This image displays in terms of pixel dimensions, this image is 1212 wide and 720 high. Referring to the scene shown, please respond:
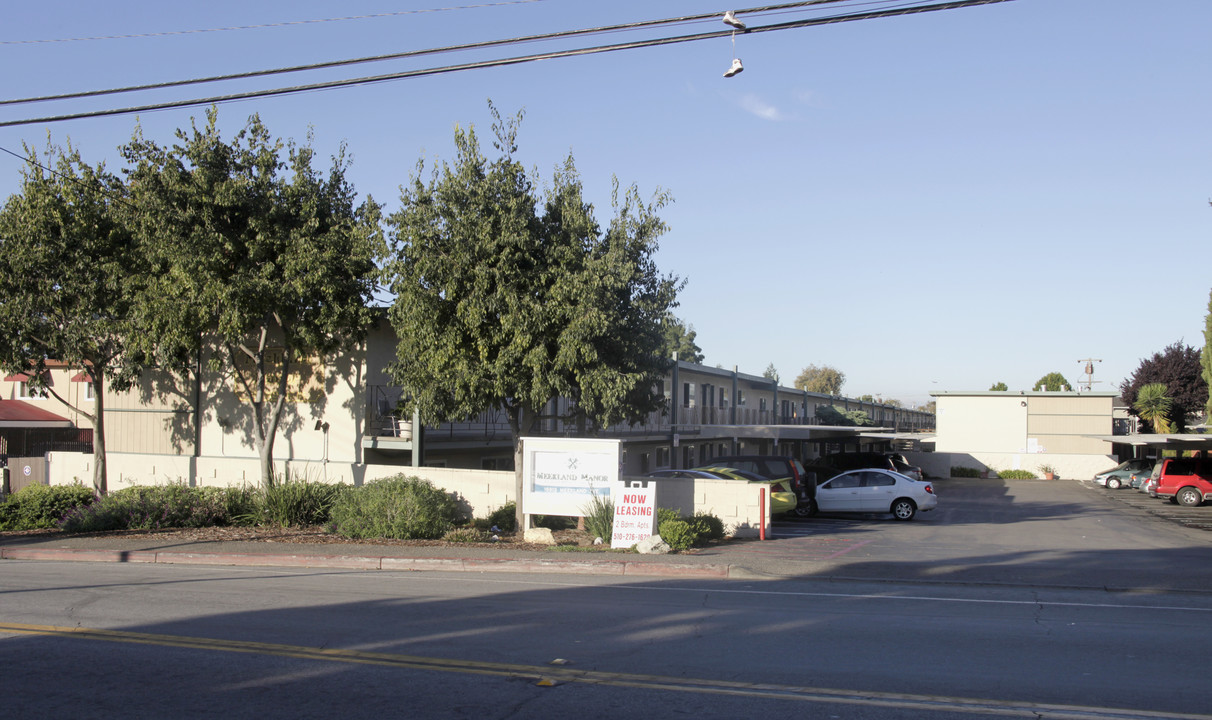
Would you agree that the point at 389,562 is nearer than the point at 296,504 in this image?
Yes

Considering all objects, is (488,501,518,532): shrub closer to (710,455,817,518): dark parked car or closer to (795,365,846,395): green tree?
(710,455,817,518): dark parked car

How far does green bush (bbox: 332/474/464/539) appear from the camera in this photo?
695 inches

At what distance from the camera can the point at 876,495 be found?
2494 centimetres

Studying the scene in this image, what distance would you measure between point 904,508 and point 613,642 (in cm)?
1832

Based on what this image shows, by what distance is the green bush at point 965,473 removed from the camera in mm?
54062

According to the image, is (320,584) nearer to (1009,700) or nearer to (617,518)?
(617,518)

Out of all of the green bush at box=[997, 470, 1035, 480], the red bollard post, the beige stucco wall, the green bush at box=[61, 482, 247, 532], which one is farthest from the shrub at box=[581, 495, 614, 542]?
the beige stucco wall

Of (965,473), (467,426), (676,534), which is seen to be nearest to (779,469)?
(467,426)

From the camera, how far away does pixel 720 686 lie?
6898 millimetres

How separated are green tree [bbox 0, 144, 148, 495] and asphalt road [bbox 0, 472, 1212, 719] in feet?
26.2

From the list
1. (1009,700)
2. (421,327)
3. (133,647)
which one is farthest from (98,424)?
(1009,700)

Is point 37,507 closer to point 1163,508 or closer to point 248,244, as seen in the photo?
point 248,244

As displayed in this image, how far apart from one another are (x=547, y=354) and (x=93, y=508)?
1080cm

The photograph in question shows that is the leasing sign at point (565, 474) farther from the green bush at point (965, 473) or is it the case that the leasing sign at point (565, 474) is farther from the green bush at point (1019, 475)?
the green bush at point (1019, 475)
